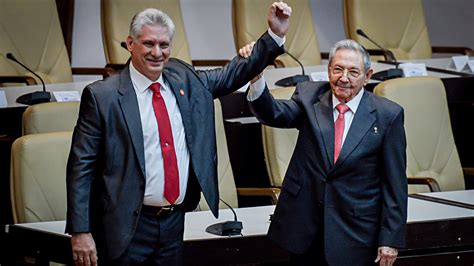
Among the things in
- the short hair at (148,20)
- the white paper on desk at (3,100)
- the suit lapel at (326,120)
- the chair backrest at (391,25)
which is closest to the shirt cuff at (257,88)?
the suit lapel at (326,120)

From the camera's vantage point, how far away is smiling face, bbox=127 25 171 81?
3.09 metres

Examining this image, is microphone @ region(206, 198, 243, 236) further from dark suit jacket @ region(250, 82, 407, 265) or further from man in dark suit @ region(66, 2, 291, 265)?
man in dark suit @ region(66, 2, 291, 265)

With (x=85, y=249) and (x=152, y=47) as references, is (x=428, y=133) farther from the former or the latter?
(x=85, y=249)

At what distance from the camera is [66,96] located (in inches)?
199

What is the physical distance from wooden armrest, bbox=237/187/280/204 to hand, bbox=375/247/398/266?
1.09 metres

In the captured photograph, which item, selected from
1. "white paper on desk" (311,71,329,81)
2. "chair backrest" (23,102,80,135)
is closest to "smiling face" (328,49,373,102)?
"chair backrest" (23,102,80,135)

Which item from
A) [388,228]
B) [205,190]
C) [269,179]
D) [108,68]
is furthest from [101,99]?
[108,68]

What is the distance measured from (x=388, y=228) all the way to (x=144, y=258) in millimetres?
777

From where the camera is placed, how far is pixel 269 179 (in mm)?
4883

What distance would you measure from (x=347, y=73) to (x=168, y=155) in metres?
0.69

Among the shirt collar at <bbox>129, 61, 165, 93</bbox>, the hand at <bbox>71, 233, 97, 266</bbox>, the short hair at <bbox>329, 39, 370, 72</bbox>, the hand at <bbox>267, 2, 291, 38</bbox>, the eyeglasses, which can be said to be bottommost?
the hand at <bbox>71, 233, 97, 266</bbox>

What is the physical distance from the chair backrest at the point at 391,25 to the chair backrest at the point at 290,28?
254mm

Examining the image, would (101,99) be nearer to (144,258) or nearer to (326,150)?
(144,258)

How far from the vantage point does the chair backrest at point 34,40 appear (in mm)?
6074
